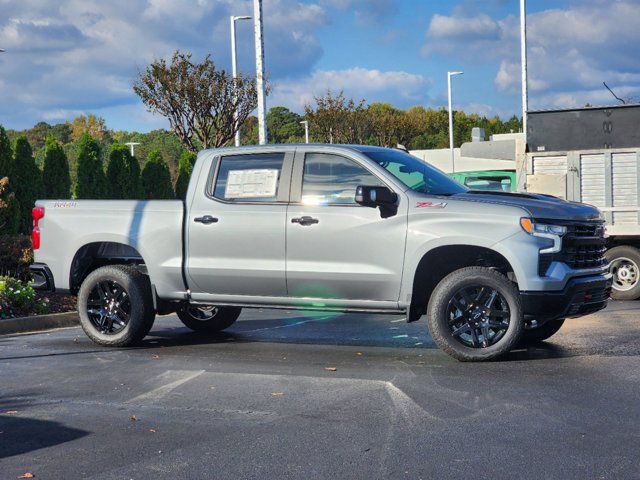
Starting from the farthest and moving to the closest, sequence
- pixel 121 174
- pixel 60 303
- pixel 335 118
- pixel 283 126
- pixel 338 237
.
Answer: pixel 283 126, pixel 335 118, pixel 121 174, pixel 60 303, pixel 338 237

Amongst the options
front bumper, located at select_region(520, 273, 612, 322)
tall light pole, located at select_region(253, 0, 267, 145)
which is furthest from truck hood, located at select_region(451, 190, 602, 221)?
tall light pole, located at select_region(253, 0, 267, 145)

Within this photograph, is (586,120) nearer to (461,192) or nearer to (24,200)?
(461,192)

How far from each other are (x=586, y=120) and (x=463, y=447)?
10078 millimetres

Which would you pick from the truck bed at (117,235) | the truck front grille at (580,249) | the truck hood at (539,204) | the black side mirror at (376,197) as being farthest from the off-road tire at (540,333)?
the truck bed at (117,235)

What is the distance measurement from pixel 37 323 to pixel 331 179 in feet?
18.3

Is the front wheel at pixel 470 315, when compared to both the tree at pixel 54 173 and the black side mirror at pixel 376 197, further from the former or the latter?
the tree at pixel 54 173

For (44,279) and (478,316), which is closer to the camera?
(478,316)

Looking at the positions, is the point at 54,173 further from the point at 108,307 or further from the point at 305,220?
the point at 305,220

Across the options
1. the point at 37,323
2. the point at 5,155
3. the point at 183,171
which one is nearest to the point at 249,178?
the point at 37,323

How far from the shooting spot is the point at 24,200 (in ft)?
77.1

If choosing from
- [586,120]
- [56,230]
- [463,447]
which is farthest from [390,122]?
[463,447]

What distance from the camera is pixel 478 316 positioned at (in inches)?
340

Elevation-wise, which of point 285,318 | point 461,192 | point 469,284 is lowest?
point 285,318

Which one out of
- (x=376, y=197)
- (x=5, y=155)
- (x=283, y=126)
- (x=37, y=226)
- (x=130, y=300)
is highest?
(x=283, y=126)
